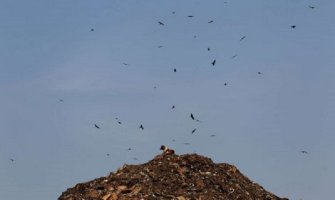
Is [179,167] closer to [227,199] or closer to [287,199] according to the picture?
[227,199]

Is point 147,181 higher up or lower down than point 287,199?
higher up

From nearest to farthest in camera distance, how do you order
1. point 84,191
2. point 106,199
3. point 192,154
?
point 106,199 < point 84,191 < point 192,154

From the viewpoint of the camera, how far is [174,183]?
21984 mm

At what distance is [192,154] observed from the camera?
24266 millimetres

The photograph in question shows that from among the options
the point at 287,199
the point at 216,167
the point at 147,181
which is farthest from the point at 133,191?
the point at 287,199

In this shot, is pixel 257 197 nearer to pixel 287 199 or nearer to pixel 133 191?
pixel 287 199

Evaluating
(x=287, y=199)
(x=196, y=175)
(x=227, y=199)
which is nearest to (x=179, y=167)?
(x=196, y=175)

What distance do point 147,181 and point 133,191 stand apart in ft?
2.83

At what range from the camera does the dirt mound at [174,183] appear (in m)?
21.3

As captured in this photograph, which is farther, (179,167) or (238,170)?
(238,170)

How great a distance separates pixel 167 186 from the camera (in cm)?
2175

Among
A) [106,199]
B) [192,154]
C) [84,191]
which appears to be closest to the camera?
[106,199]

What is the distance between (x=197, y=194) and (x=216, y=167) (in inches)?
113

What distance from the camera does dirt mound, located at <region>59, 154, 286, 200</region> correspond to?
21344 mm
